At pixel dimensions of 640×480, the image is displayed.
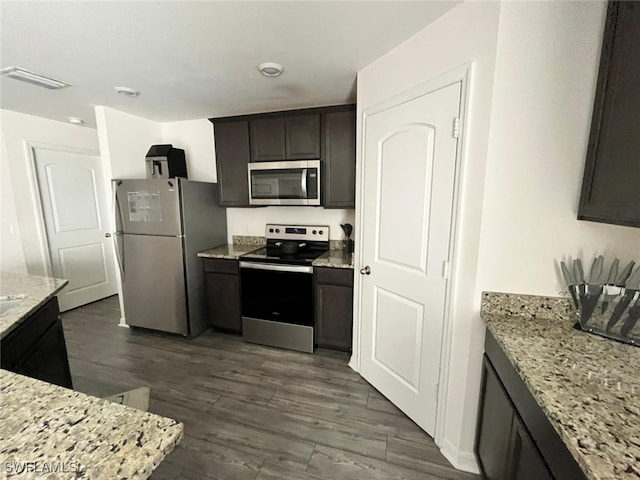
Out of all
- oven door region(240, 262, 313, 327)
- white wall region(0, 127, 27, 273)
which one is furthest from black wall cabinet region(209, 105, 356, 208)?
white wall region(0, 127, 27, 273)

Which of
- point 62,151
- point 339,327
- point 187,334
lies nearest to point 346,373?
point 339,327

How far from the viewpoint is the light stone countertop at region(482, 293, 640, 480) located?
0.66 m

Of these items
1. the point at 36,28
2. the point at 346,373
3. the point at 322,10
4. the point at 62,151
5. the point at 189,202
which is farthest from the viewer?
the point at 62,151

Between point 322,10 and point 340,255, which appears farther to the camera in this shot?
point 340,255

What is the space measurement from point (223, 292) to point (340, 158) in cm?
180

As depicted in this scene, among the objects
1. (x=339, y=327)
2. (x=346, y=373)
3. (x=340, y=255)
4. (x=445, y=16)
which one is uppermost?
(x=445, y=16)

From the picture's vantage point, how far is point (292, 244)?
288 cm

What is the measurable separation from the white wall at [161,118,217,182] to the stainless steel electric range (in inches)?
50.9

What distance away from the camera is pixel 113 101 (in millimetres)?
2619

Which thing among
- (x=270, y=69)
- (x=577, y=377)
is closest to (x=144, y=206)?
(x=270, y=69)

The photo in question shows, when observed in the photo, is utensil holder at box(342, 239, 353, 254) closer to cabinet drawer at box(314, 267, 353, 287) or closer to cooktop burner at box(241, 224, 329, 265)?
cooktop burner at box(241, 224, 329, 265)

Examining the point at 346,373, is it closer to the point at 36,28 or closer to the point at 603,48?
the point at 603,48

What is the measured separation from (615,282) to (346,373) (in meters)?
1.82

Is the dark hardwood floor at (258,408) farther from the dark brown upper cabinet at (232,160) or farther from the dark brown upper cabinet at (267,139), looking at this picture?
the dark brown upper cabinet at (267,139)
